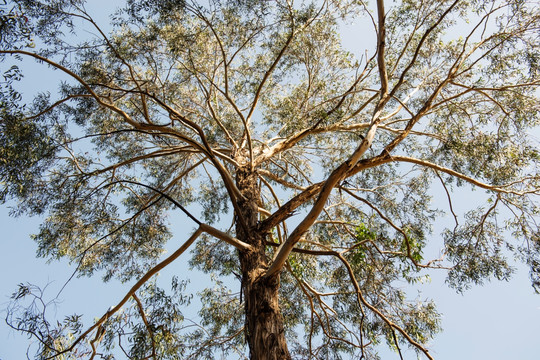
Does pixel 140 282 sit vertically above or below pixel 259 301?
above

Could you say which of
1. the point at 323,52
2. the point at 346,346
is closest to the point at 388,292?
the point at 346,346

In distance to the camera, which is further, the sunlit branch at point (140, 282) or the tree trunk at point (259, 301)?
the sunlit branch at point (140, 282)

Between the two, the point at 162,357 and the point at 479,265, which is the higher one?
the point at 479,265

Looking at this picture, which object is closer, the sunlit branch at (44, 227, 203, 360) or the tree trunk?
the tree trunk

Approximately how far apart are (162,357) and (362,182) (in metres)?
4.11

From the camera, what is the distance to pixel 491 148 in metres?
5.39

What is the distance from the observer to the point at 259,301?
307 centimetres

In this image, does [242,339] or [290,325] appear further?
[290,325]

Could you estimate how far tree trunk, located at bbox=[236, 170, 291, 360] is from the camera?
2814 mm

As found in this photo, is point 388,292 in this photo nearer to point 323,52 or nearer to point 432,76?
point 432,76

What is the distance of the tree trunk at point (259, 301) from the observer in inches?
111

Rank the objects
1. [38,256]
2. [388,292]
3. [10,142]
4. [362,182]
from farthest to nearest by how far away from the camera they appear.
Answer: [362,182] → [38,256] → [388,292] → [10,142]

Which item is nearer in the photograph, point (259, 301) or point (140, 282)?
point (259, 301)

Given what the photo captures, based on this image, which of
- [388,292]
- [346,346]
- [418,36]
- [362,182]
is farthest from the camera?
[362,182]
